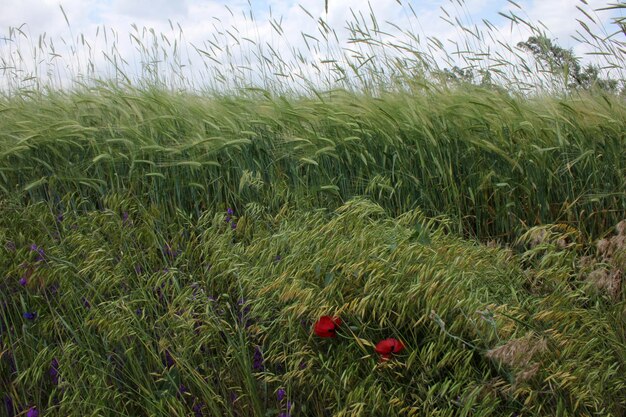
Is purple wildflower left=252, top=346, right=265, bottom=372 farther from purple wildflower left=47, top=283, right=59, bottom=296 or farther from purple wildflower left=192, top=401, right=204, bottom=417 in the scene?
purple wildflower left=47, top=283, right=59, bottom=296

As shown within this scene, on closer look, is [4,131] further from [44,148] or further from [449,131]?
[449,131]

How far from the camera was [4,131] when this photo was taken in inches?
137

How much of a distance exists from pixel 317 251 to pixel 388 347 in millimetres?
480

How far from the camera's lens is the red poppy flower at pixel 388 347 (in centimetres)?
199

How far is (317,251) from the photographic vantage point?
2.33 meters

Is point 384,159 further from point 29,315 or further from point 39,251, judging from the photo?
point 29,315

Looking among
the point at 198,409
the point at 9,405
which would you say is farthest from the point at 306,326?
the point at 9,405

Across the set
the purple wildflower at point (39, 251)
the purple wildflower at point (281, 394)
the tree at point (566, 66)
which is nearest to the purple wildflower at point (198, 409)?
the purple wildflower at point (281, 394)

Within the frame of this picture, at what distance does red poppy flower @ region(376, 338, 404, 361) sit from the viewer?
6.54 ft

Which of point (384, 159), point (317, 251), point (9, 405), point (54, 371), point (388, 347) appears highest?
point (384, 159)

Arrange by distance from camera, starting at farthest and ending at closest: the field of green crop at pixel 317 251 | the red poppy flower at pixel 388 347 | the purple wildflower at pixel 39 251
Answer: the purple wildflower at pixel 39 251, the field of green crop at pixel 317 251, the red poppy flower at pixel 388 347

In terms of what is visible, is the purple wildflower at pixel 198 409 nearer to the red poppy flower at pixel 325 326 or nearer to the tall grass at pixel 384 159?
the red poppy flower at pixel 325 326

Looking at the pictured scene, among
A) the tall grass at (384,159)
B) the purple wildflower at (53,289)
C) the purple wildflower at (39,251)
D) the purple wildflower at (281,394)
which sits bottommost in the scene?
the purple wildflower at (281,394)

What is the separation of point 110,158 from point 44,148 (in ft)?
1.49
